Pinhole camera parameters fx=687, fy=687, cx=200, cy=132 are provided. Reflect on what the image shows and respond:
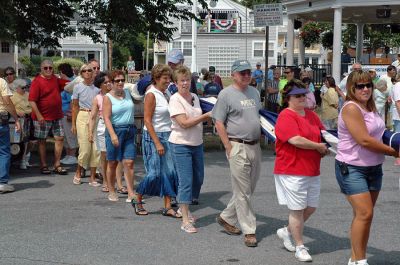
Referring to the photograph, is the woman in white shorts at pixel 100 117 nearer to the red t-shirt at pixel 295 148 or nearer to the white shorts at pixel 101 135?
the white shorts at pixel 101 135

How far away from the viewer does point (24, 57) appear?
60.6 metres


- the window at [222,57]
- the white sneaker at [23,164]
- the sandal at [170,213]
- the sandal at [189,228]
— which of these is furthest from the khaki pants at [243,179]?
the window at [222,57]

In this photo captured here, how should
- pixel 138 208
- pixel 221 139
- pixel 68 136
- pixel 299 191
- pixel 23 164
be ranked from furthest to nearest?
pixel 68 136 → pixel 23 164 → pixel 138 208 → pixel 221 139 → pixel 299 191

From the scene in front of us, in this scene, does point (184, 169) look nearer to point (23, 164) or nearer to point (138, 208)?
point (138, 208)

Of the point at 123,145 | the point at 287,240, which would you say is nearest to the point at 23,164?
the point at 123,145

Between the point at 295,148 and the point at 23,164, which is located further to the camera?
the point at 23,164

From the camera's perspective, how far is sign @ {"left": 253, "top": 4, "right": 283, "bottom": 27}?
15109 millimetres

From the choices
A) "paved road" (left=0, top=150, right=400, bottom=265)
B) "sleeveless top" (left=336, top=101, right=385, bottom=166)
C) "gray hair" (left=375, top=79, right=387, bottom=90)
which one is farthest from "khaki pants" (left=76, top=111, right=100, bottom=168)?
"gray hair" (left=375, top=79, right=387, bottom=90)

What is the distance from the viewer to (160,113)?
8.25m

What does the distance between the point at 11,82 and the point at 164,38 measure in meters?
3.68

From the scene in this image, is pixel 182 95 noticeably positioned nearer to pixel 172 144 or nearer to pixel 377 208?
pixel 172 144

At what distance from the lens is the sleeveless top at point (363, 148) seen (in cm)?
589

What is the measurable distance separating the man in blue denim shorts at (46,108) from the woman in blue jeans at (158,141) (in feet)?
11.7

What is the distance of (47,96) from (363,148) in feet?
22.4
